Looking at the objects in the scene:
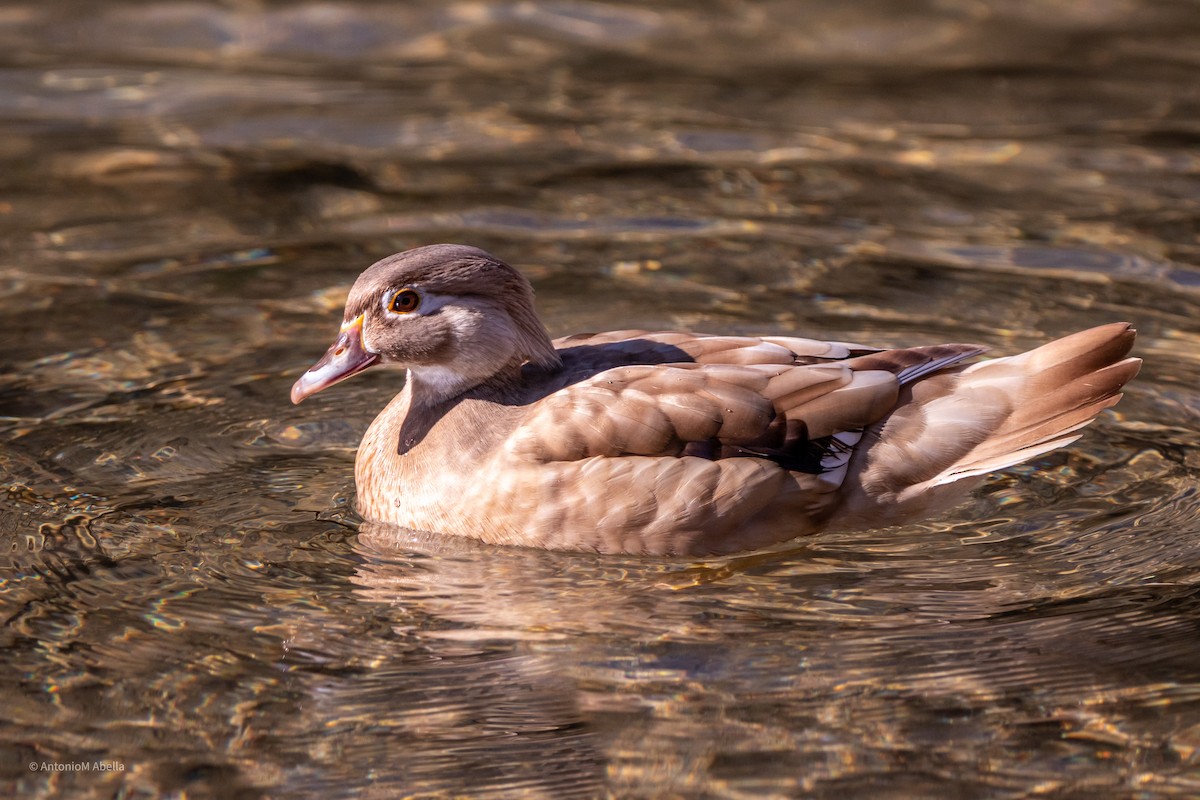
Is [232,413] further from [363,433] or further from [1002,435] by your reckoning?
[1002,435]

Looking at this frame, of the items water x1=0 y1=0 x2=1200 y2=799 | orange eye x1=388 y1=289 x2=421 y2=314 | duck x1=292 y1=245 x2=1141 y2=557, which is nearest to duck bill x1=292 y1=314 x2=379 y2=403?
duck x1=292 y1=245 x2=1141 y2=557

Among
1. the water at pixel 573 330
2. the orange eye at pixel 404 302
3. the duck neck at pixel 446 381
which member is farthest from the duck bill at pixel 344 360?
the water at pixel 573 330

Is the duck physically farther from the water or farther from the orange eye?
the water

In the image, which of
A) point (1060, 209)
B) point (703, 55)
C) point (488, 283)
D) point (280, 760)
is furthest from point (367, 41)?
point (280, 760)

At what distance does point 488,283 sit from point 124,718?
9.10ft

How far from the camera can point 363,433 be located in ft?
29.2

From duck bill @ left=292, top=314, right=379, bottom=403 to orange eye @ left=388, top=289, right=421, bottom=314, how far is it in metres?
0.17

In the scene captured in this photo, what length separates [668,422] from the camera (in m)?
7.31

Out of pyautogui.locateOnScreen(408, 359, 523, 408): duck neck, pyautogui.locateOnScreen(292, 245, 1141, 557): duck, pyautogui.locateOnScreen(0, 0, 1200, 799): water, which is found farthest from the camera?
pyautogui.locateOnScreen(408, 359, 523, 408): duck neck

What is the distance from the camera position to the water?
604 cm

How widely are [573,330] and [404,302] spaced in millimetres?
2215

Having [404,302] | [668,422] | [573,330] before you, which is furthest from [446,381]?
[573,330]

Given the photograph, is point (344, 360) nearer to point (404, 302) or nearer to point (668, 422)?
point (404, 302)

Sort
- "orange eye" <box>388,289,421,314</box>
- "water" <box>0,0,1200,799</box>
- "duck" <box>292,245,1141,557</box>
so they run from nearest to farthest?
"water" <box>0,0,1200,799</box> < "duck" <box>292,245,1141,557</box> < "orange eye" <box>388,289,421,314</box>
